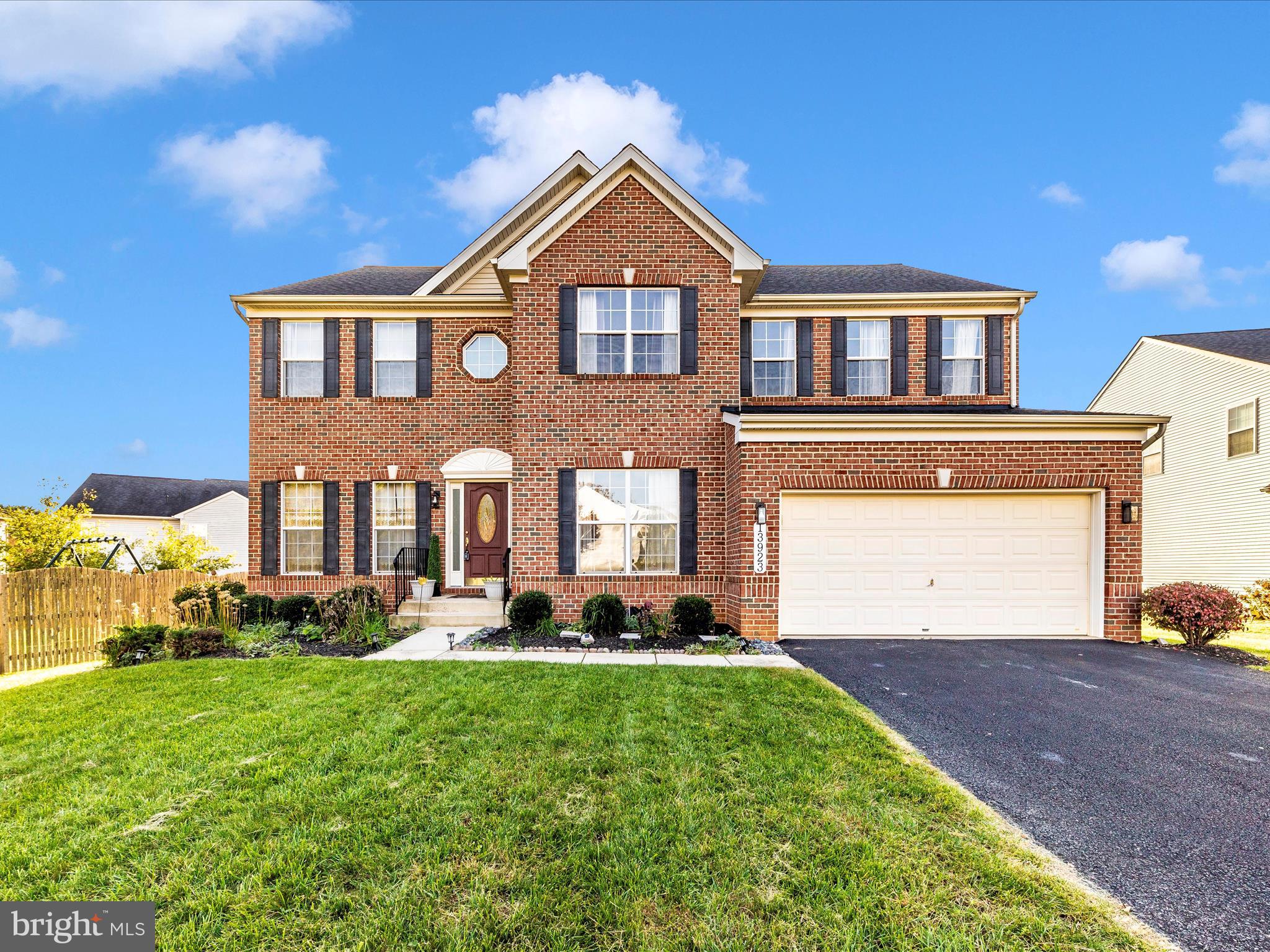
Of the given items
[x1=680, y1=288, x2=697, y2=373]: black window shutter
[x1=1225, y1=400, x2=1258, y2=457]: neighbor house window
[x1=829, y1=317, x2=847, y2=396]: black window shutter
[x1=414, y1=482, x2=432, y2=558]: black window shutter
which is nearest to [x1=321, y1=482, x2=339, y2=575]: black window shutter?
[x1=414, y1=482, x2=432, y2=558]: black window shutter

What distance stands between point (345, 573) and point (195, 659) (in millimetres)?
3664

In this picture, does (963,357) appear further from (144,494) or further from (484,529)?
(144,494)

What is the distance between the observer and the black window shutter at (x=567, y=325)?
10172 millimetres

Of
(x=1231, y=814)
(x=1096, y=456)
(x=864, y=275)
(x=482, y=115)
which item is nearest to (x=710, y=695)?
(x=1231, y=814)

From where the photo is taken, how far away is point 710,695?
19.5 ft

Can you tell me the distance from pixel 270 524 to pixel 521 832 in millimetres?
10850

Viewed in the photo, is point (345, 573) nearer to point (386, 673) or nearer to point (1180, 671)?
point (386, 673)

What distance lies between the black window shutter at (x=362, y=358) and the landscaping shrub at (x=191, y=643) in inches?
208

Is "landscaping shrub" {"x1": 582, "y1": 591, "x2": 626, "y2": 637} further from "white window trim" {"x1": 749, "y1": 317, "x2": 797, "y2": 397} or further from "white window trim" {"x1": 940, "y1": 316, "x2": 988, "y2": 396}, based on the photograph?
"white window trim" {"x1": 940, "y1": 316, "x2": 988, "y2": 396}

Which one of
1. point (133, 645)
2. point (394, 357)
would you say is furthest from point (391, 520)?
point (133, 645)

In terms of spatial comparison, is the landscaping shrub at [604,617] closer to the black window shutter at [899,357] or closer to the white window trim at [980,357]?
the black window shutter at [899,357]

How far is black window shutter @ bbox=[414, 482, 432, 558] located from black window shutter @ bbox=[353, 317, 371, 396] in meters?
2.32

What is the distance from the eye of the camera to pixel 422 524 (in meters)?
11.6

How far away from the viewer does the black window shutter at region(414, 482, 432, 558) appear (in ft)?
37.8
